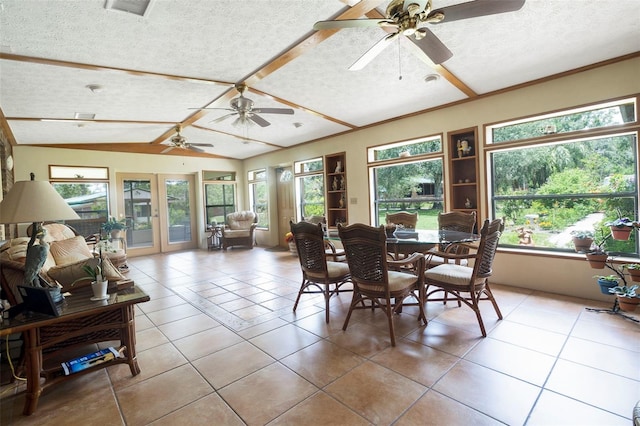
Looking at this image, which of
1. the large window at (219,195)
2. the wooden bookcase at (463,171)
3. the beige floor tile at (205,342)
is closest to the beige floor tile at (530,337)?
the wooden bookcase at (463,171)

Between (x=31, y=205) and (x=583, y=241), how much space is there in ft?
16.1

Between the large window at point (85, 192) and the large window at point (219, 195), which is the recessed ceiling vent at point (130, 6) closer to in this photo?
the large window at point (85, 192)

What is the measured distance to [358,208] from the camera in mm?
5898

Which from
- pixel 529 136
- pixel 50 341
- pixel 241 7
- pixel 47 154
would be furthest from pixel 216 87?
pixel 47 154

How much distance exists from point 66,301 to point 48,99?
323cm

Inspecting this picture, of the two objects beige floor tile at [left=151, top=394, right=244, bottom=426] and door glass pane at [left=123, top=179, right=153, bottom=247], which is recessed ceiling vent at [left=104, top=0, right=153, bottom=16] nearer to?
beige floor tile at [left=151, top=394, right=244, bottom=426]

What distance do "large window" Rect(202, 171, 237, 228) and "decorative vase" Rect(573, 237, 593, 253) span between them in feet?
25.4

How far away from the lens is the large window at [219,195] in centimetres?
848

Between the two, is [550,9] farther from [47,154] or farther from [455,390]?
[47,154]

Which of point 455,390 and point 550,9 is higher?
point 550,9

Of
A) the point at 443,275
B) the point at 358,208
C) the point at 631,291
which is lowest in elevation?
the point at 631,291

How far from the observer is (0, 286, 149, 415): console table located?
5.93 ft

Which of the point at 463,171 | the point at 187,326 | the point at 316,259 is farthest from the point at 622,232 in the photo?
the point at 187,326

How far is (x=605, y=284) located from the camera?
3.05 meters
